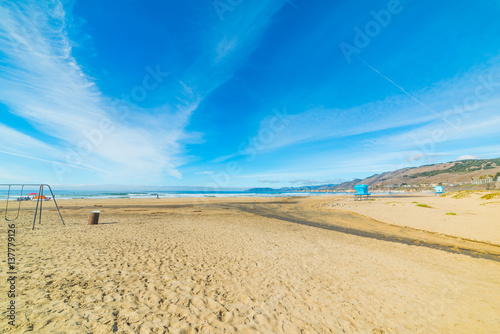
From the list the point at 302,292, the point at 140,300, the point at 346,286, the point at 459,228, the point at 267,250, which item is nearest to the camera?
Result: the point at 140,300

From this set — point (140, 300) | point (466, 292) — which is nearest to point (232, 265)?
point (140, 300)

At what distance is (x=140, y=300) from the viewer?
188 inches

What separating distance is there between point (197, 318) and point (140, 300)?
1637 mm

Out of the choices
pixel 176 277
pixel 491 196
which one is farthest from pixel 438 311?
pixel 491 196

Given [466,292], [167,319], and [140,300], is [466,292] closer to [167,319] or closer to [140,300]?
[167,319]

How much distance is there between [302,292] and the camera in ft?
18.4

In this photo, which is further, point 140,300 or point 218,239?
point 218,239

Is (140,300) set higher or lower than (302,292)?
higher

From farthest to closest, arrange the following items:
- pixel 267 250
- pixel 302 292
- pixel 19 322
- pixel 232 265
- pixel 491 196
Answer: pixel 491 196 < pixel 267 250 < pixel 232 265 < pixel 302 292 < pixel 19 322

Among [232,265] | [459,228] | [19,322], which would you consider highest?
[19,322]

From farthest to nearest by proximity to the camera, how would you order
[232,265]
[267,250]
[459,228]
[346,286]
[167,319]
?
[459,228] → [267,250] → [232,265] → [346,286] → [167,319]

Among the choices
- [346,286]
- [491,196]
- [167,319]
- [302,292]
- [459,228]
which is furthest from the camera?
[491,196]

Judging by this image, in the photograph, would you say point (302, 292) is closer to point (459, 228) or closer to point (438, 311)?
point (438, 311)

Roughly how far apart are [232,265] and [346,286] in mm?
3996
